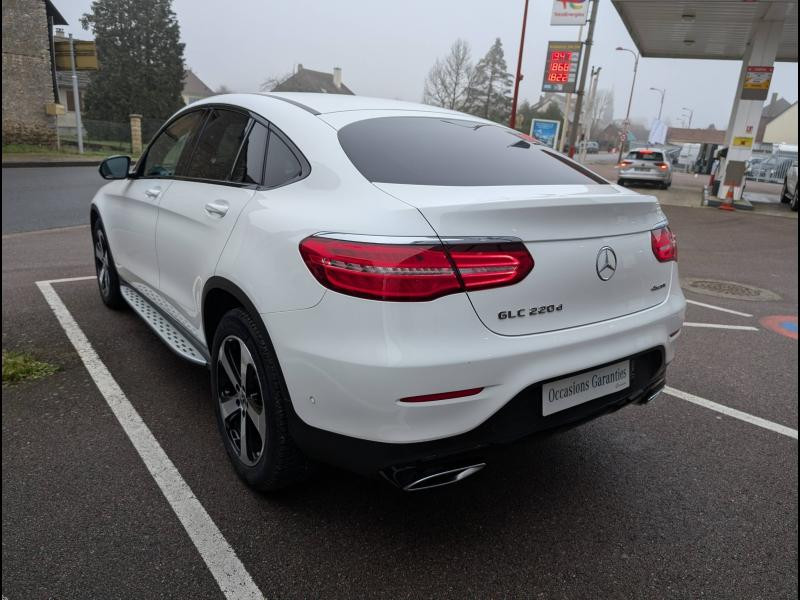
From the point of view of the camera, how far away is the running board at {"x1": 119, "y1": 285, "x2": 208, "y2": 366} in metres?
3.03

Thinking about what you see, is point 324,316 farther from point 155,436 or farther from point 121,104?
point 121,104

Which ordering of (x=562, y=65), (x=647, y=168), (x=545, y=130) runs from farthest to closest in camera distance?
(x=545, y=130) → (x=647, y=168) → (x=562, y=65)

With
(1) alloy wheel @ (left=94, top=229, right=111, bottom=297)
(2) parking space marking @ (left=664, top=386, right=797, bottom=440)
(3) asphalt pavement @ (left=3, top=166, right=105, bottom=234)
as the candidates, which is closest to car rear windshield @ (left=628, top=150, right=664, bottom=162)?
(3) asphalt pavement @ (left=3, top=166, right=105, bottom=234)

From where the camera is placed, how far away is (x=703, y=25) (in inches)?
697

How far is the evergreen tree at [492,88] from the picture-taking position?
208 feet

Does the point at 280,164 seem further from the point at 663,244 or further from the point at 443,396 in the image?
the point at 663,244

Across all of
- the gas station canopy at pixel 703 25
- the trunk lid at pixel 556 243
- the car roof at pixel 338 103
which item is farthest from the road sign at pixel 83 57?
the trunk lid at pixel 556 243

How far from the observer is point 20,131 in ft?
82.0

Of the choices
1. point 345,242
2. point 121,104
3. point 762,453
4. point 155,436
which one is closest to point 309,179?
point 345,242

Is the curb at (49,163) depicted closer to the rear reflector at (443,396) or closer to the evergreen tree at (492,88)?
the rear reflector at (443,396)

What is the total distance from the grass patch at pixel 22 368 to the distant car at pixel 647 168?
73.5ft

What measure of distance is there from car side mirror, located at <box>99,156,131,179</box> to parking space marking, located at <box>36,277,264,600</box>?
1.25 m

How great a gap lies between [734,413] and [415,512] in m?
2.26

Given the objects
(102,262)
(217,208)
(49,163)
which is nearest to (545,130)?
(49,163)
